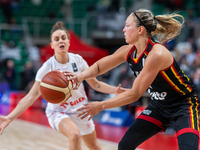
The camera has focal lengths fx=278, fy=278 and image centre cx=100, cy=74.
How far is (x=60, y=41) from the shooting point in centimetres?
363

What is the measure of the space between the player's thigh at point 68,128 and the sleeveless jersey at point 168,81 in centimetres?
100

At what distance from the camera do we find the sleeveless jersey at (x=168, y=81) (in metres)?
2.87

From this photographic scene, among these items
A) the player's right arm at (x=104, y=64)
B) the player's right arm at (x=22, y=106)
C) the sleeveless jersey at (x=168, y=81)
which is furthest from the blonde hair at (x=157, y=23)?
the player's right arm at (x=22, y=106)

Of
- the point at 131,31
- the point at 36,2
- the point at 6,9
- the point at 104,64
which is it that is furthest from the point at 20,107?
the point at 36,2

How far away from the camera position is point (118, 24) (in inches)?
505

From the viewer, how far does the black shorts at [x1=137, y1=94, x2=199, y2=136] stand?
2.74m

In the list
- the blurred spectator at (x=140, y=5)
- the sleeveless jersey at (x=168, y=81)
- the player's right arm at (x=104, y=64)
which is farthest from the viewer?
the blurred spectator at (x=140, y=5)

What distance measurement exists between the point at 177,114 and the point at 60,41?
68.5 inches

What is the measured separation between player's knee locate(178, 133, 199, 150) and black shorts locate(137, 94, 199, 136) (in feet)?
0.17

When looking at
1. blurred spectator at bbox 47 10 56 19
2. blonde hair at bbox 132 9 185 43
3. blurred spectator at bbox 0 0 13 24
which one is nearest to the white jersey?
blonde hair at bbox 132 9 185 43

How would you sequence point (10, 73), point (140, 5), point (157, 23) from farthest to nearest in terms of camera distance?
point (140, 5) → point (10, 73) → point (157, 23)

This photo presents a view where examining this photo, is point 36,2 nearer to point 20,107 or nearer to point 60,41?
point 60,41

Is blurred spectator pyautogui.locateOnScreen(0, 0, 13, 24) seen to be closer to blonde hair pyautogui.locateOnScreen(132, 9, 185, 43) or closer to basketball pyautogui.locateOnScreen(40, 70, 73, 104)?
basketball pyautogui.locateOnScreen(40, 70, 73, 104)

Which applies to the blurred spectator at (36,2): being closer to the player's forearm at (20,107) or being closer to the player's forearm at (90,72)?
the player's forearm at (20,107)
